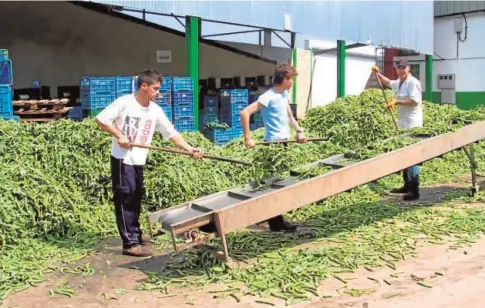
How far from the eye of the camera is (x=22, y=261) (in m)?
→ 5.87

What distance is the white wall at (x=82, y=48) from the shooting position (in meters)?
18.7

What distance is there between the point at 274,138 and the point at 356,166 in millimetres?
1078

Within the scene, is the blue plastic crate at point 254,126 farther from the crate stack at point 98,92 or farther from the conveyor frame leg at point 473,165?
the conveyor frame leg at point 473,165

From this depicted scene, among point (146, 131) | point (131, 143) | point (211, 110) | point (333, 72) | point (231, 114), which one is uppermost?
point (333, 72)

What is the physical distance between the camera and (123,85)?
11.4m

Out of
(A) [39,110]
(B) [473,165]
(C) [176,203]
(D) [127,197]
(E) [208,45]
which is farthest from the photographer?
(E) [208,45]

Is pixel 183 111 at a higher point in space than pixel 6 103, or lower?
lower

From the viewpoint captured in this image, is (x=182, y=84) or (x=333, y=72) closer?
(x=182, y=84)

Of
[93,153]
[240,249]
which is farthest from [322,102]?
[240,249]

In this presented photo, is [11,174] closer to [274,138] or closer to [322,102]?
[274,138]

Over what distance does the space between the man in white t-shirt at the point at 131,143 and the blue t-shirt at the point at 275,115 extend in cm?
105

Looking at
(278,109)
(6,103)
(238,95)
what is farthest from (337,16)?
(278,109)

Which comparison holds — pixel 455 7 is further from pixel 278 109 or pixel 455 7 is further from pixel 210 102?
pixel 278 109

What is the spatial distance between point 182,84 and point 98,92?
6.32 ft
